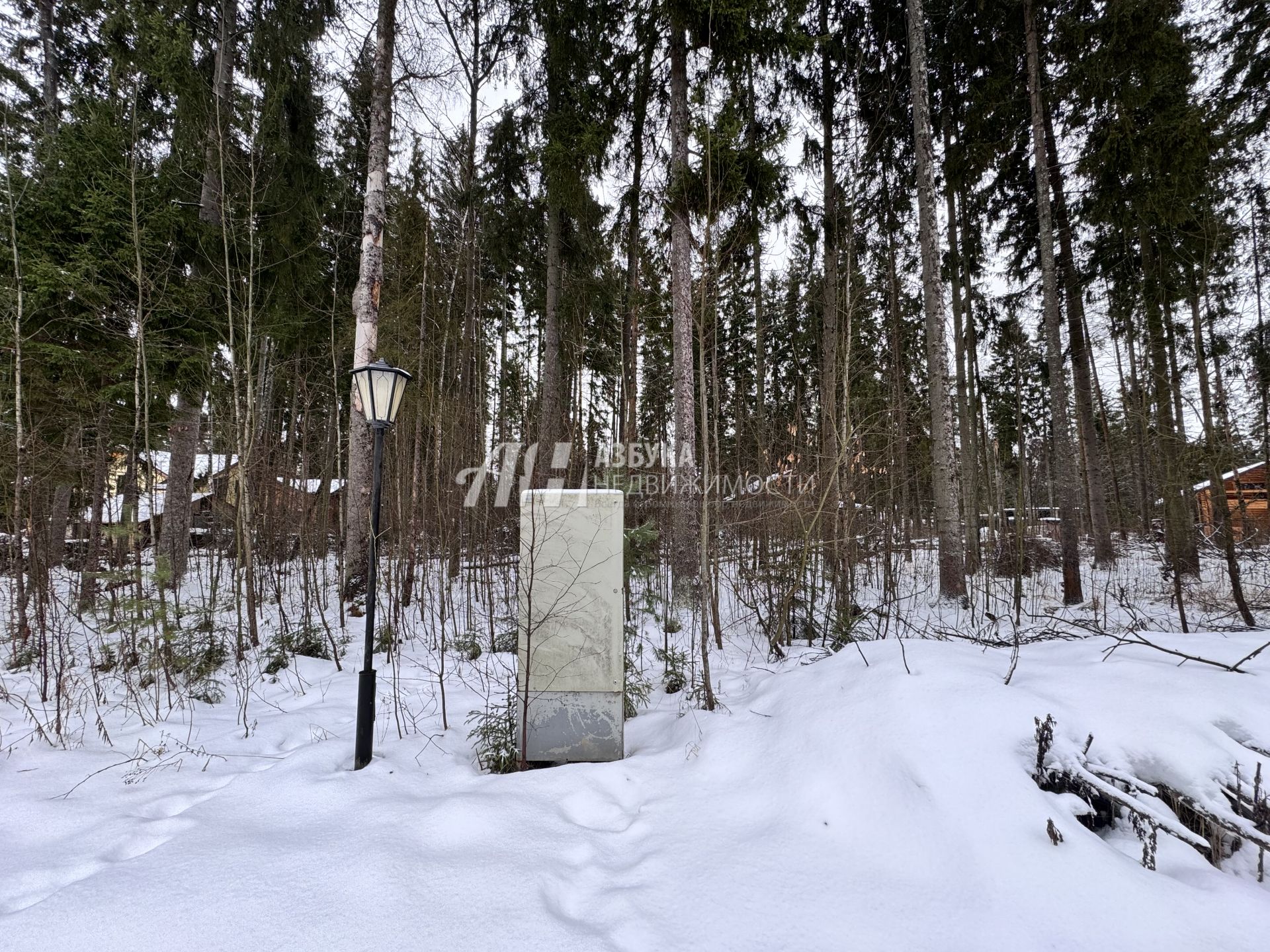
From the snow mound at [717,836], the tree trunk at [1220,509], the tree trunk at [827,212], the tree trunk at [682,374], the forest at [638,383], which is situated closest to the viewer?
the snow mound at [717,836]

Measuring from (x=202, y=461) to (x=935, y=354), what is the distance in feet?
74.2

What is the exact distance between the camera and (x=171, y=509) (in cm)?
776

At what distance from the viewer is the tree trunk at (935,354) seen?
648 cm

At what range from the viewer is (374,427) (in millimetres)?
3254

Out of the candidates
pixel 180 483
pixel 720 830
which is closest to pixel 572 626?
pixel 720 830

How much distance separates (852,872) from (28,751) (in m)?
4.90

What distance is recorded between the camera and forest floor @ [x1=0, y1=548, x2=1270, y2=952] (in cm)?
161

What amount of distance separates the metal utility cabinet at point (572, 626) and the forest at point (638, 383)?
0.29 metres

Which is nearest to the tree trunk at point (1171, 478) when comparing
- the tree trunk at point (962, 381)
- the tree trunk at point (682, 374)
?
the tree trunk at point (962, 381)

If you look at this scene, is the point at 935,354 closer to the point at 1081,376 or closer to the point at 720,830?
the point at 1081,376

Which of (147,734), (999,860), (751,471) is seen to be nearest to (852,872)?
(999,860)

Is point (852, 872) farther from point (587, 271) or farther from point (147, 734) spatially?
point (587, 271)

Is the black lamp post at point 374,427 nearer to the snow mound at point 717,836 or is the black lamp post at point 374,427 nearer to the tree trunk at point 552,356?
the snow mound at point 717,836

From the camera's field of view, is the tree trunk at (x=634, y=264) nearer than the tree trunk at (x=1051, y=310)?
Yes
